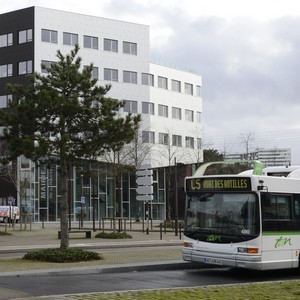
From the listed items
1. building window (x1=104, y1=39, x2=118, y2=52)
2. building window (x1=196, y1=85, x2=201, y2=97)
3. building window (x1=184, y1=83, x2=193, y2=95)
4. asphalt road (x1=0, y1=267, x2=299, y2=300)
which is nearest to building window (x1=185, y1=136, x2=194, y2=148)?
building window (x1=184, y1=83, x2=193, y2=95)

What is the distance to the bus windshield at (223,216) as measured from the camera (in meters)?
15.4

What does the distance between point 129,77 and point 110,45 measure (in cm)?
435

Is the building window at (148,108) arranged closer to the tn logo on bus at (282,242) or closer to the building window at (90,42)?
the building window at (90,42)

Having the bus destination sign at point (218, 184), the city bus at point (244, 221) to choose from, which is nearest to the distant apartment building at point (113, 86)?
the bus destination sign at point (218, 184)

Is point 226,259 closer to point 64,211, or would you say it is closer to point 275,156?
point 64,211

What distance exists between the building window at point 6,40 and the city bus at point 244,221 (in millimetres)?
54502

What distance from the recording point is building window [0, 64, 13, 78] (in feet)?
220

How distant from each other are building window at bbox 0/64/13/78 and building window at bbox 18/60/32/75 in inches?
68.6


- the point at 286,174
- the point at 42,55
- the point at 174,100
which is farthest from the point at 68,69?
the point at 174,100

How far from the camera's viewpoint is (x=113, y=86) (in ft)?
228

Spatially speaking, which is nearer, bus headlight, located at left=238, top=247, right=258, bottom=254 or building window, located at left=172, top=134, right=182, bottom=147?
bus headlight, located at left=238, top=247, right=258, bottom=254

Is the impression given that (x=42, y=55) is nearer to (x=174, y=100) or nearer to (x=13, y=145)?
(x=174, y=100)

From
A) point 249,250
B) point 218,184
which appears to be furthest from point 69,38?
point 249,250

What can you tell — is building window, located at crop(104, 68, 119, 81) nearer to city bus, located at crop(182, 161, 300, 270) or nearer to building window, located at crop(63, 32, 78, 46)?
building window, located at crop(63, 32, 78, 46)
